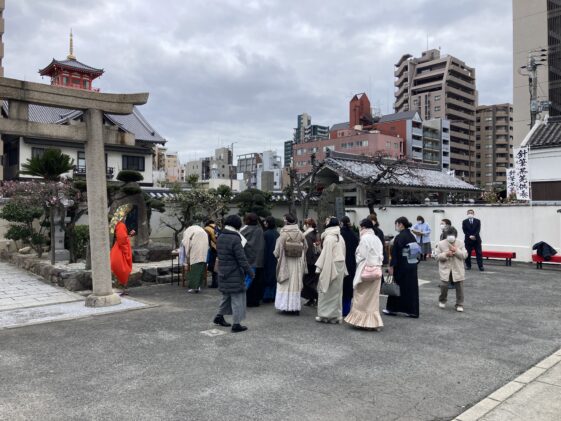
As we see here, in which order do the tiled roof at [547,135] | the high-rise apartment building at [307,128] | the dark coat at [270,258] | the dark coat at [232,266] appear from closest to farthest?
1. the dark coat at [232,266]
2. the dark coat at [270,258]
3. the tiled roof at [547,135]
4. the high-rise apartment building at [307,128]

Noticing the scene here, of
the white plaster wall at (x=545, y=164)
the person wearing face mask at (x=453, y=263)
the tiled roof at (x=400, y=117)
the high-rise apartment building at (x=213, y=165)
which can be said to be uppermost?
the tiled roof at (x=400, y=117)

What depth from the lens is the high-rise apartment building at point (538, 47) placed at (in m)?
44.8

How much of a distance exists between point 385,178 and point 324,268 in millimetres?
16565

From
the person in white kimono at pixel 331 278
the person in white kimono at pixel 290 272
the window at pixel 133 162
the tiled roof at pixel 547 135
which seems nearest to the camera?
the person in white kimono at pixel 331 278

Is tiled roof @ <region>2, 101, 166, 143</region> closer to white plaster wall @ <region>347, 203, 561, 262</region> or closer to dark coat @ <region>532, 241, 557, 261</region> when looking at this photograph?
white plaster wall @ <region>347, 203, 561, 262</region>

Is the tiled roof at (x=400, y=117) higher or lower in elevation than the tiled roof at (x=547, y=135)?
higher

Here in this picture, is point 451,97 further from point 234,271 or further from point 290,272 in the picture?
point 234,271

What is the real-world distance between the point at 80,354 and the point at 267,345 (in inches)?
100

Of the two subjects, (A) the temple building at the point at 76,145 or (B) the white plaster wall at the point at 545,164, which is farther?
(A) the temple building at the point at 76,145

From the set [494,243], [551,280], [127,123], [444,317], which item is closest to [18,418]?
[444,317]

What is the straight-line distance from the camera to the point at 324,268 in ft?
24.6

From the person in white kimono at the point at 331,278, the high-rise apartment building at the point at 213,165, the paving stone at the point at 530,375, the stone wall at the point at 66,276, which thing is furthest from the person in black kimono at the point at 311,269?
the high-rise apartment building at the point at 213,165

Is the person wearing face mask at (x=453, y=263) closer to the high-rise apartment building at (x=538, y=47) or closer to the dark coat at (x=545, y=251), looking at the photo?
the dark coat at (x=545, y=251)

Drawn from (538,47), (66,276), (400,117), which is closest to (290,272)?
(66,276)
